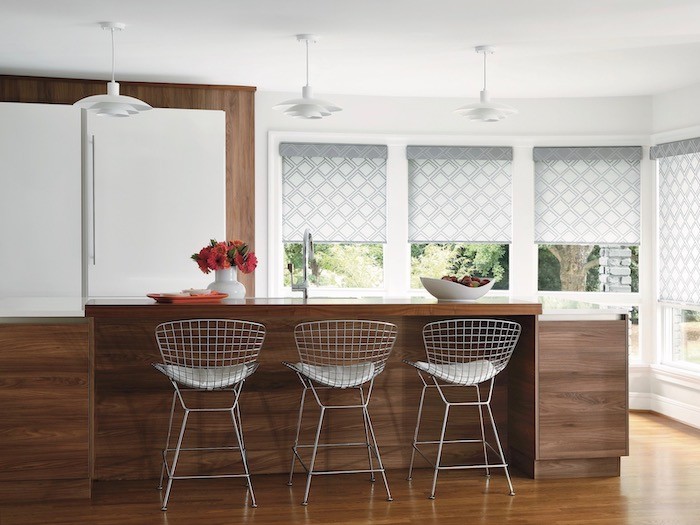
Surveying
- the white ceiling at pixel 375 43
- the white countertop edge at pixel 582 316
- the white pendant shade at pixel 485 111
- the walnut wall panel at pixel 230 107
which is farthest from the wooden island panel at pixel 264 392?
the walnut wall panel at pixel 230 107

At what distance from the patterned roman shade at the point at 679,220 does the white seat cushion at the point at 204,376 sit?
4.00 metres

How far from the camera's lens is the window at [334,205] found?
6898 millimetres

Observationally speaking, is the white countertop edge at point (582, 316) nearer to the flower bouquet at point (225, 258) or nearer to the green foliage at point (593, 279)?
the flower bouquet at point (225, 258)

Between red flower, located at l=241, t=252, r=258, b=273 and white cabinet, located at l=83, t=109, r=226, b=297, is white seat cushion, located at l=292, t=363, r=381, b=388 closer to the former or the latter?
red flower, located at l=241, t=252, r=258, b=273

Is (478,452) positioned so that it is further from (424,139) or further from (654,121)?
(654,121)

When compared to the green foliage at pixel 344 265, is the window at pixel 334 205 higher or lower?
higher

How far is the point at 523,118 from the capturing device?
7094mm

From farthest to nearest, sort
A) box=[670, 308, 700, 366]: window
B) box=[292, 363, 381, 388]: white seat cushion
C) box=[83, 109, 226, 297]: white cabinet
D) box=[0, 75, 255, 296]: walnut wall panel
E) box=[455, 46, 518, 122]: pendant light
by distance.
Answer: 1. box=[670, 308, 700, 366]: window
2. box=[0, 75, 255, 296]: walnut wall panel
3. box=[83, 109, 226, 297]: white cabinet
4. box=[455, 46, 518, 122]: pendant light
5. box=[292, 363, 381, 388]: white seat cushion

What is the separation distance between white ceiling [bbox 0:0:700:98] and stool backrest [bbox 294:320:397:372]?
168 centimetres

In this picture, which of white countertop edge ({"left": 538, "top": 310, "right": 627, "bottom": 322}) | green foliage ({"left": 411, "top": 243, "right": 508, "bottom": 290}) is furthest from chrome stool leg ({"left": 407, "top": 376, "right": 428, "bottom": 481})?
green foliage ({"left": 411, "top": 243, "right": 508, "bottom": 290})

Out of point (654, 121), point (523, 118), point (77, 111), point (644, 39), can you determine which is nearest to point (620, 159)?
point (654, 121)

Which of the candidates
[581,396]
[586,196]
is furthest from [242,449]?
[586,196]

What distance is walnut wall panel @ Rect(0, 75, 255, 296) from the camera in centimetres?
628

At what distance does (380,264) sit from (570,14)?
9.98 feet
